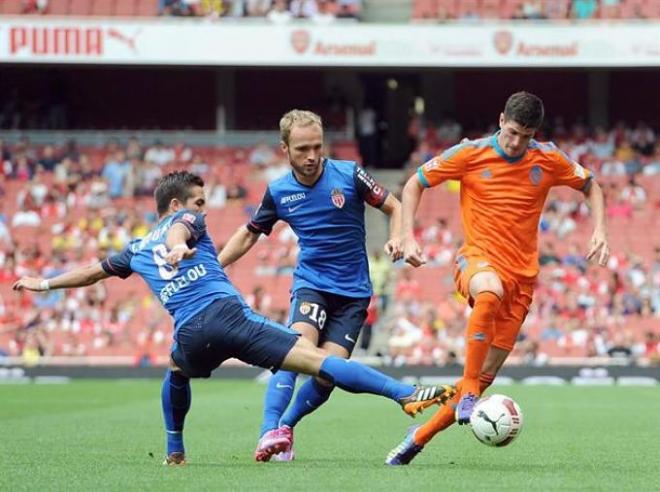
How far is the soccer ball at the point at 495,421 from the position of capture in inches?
343

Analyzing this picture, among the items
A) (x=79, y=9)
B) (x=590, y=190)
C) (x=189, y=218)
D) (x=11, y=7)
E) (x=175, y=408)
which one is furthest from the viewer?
(x=79, y=9)

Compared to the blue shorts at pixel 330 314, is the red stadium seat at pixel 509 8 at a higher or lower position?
higher

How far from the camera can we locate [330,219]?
32.9 ft

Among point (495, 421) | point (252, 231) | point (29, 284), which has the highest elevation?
point (252, 231)

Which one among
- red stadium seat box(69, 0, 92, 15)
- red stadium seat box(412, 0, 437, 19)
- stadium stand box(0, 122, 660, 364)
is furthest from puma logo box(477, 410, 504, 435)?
red stadium seat box(69, 0, 92, 15)

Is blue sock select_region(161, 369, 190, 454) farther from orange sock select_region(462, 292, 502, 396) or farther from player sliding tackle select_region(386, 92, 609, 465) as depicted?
orange sock select_region(462, 292, 502, 396)

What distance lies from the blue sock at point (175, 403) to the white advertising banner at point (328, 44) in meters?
23.0

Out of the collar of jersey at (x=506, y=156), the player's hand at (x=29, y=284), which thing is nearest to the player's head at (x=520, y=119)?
the collar of jersey at (x=506, y=156)

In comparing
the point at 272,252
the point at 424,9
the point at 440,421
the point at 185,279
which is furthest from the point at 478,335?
the point at 424,9

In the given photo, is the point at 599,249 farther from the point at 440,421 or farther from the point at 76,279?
the point at 76,279

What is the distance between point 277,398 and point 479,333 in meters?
1.58

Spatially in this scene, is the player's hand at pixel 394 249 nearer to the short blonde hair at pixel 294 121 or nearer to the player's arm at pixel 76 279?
the short blonde hair at pixel 294 121

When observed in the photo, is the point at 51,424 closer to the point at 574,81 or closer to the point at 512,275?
the point at 512,275

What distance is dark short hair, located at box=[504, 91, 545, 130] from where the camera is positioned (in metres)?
9.12
